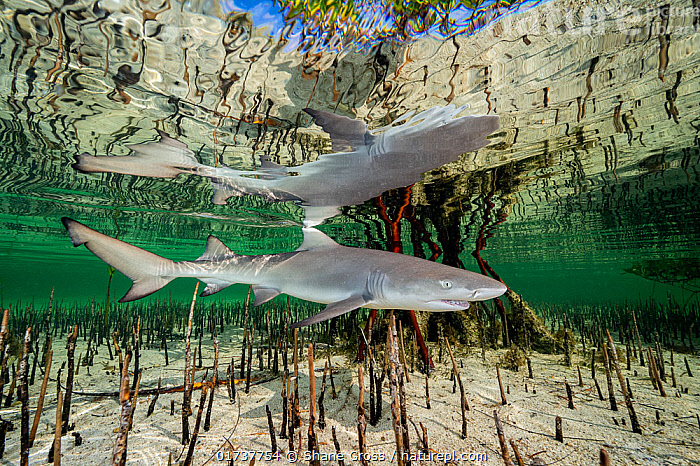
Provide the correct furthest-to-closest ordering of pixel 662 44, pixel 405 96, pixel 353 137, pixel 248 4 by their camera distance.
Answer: pixel 353 137 < pixel 405 96 < pixel 662 44 < pixel 248 4

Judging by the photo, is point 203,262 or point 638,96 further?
point 638,96

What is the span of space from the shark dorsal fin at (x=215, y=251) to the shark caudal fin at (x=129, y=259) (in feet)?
1.66

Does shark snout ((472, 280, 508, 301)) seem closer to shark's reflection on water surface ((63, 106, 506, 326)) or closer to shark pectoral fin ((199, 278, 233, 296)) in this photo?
shark's reflection on water surface ((63, 106, 506, 326))

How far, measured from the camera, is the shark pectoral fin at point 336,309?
2996 millimetres

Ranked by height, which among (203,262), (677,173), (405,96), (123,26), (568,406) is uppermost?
(123,26)

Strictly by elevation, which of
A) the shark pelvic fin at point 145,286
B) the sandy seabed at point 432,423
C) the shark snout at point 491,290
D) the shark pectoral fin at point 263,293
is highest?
the shark pelvic fin at point 145,286

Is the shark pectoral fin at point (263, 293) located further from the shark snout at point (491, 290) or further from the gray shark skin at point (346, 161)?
the gray shark skin at point (346, 161)

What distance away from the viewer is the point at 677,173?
10117mm

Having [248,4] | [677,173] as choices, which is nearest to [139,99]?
[248,4]

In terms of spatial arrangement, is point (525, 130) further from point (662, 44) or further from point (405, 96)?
point (405, 96)

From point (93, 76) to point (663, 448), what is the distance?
9.76m

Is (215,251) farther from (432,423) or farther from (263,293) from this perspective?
(432,423)

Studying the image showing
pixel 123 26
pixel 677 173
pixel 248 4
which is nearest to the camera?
pixel 248 4

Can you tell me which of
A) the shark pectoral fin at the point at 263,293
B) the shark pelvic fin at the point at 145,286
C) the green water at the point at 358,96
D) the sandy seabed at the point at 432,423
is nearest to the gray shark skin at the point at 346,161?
the green water at the point at 358,96
